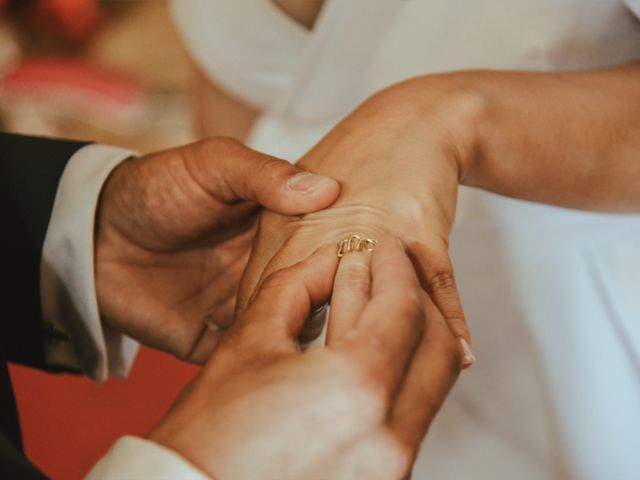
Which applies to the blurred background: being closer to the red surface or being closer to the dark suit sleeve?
the red surface

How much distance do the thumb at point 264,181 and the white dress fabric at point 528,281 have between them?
Answer: 0.28 metres

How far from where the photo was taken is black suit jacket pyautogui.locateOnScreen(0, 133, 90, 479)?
2.59ft

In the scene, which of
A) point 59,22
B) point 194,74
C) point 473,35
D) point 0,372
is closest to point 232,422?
point 0,372

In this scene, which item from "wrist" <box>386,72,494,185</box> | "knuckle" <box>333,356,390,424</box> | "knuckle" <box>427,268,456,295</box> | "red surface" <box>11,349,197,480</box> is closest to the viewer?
"knuckle" <box>333,356,390,424</box>

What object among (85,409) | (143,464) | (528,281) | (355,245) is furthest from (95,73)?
(143,464)

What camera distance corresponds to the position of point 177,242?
2.67ft

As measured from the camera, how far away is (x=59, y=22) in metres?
1.92

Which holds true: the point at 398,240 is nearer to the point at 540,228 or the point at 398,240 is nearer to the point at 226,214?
the point at 226,214

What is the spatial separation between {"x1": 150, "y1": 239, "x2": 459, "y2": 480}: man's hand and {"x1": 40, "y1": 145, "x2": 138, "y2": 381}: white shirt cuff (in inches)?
13.9

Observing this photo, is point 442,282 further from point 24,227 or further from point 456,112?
point 24,227

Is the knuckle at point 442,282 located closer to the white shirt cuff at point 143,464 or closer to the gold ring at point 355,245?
the gold ring at point 355,245

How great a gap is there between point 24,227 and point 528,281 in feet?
1.83

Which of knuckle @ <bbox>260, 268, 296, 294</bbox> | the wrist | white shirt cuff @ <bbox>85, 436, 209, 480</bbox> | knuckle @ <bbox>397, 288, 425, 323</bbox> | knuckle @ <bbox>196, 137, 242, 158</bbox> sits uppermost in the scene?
the wrist

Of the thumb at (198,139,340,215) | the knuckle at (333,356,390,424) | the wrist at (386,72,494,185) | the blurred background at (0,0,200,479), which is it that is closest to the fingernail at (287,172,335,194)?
the thumb at (198,139,340,215)
